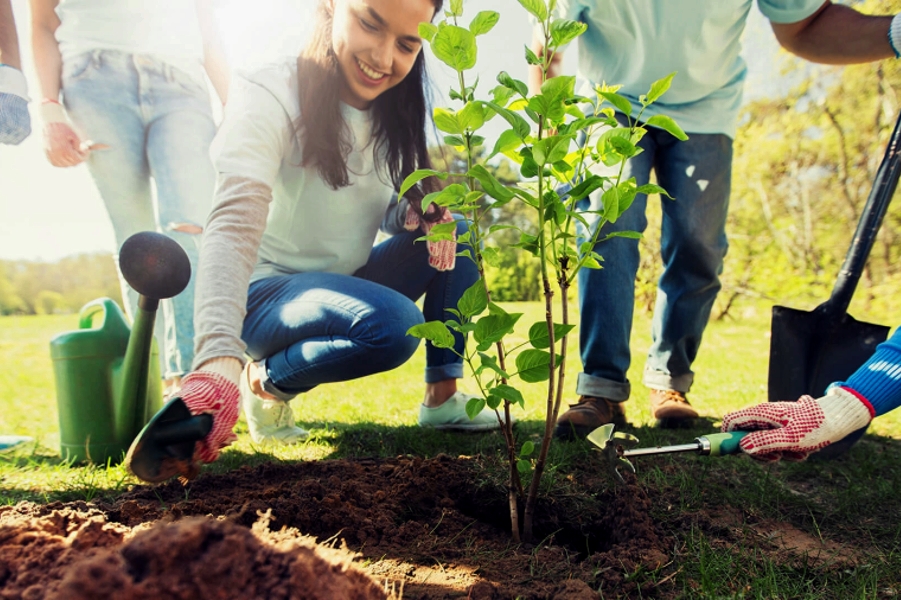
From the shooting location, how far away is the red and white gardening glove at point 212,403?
4.59 ft

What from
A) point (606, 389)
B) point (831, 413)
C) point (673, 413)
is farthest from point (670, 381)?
point (831, 413)

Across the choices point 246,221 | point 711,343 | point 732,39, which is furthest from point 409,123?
point 711,343

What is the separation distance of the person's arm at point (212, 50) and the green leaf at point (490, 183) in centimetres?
195

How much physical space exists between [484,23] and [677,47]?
1.49 metres

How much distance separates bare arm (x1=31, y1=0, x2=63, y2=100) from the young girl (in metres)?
0.84

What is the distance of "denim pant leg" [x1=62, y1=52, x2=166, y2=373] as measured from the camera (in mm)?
2352

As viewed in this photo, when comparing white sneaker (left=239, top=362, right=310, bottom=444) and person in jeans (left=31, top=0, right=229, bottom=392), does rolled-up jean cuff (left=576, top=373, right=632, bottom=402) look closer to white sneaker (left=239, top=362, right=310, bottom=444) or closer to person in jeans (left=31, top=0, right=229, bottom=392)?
white sneaker (left=239, top=362, right=310, bottom=444)

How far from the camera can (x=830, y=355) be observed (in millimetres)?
2191

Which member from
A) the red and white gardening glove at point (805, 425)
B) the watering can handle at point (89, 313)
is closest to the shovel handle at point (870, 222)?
the red and white gardening glove at point (805, 425)

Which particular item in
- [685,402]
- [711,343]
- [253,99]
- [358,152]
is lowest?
[711,343]

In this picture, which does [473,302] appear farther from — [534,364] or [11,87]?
[11,87]

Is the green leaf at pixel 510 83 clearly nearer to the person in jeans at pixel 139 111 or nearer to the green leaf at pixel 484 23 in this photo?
the green leaf at pixel 484 23

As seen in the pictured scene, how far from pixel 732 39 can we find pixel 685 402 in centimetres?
149

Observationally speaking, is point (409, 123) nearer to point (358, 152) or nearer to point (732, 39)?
point (358, 152)
